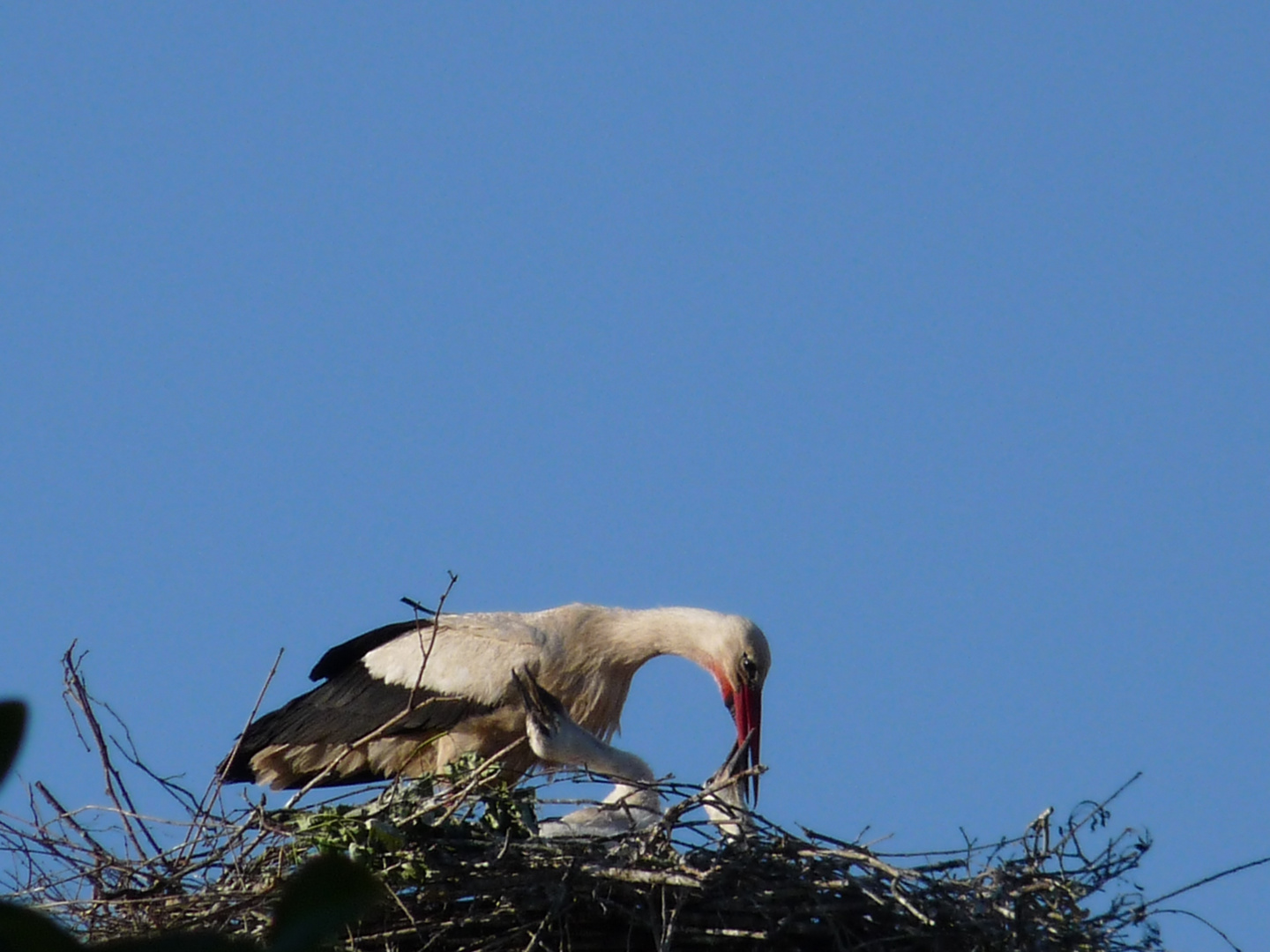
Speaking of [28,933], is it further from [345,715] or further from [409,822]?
[345,715]

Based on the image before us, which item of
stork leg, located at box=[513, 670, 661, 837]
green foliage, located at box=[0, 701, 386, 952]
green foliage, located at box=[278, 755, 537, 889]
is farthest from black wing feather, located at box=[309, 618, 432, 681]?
green foliage, located at box=[0, 701, 386, 952]

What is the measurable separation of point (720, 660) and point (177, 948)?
226 inches

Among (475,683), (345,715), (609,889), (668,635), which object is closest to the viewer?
(609,889)

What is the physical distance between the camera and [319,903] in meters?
1.93

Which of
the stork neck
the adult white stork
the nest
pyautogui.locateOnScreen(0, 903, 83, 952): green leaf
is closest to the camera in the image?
pyautogui.locateOnScreen(0, 903, 83, 952): green leaf

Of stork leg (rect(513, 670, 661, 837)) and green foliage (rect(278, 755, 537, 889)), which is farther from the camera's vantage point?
stork leg (rect(513, 670, 661, 837))

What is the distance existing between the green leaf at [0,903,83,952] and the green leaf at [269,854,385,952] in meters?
0.22

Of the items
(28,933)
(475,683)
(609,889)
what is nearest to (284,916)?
(28,933)

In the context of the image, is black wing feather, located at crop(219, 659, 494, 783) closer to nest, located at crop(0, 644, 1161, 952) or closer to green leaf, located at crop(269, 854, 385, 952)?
nest, located at crop(0, 644, 1161, 952)

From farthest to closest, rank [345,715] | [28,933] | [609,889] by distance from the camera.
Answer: [345,715]
[609,889]
[28,933]

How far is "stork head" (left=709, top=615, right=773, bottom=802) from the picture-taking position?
7.54 metres

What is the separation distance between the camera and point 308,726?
24.9ft

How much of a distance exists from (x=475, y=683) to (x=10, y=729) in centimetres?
534

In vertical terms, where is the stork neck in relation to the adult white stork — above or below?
above
